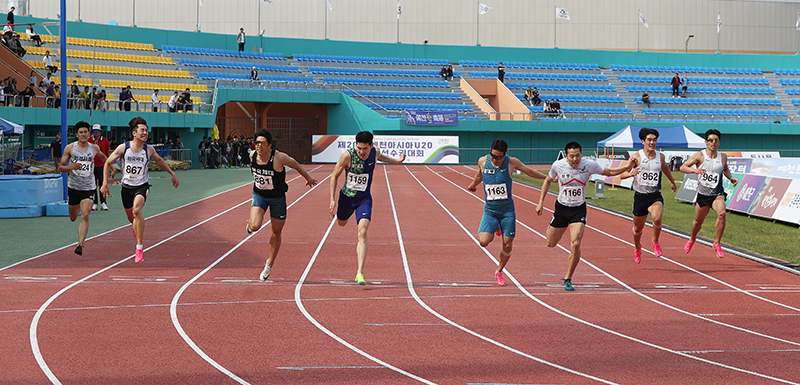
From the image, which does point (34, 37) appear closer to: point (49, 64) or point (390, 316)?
point (49, 64)

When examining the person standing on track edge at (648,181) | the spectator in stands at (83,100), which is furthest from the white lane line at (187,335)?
the spectator in stands at (83,100)

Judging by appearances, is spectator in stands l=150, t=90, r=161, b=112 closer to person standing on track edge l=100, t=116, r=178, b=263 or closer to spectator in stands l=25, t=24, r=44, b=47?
spectator in stands l=25, t=24, r=44, b=47

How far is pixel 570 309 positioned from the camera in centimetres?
785

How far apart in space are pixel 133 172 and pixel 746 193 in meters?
15.1

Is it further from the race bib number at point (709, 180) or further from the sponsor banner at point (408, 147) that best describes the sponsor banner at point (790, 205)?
the sponsor banner at point (408, 147)

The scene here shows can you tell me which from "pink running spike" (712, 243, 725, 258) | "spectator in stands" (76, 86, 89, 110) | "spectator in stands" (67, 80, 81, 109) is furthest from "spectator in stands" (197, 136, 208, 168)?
"pink running spike" (712, 243, 725, 258)

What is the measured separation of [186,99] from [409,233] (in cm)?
2686

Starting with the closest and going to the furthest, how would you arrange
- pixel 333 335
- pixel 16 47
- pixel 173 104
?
pixel 333 335, pixel 16 47, pixel 173 104

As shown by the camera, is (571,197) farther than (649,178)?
No

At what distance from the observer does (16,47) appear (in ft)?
117

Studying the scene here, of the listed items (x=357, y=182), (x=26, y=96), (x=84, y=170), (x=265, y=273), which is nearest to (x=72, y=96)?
(x=26, y=96)

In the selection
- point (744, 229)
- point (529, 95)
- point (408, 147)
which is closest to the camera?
point (744, 229)

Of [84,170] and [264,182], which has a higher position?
[84,170]

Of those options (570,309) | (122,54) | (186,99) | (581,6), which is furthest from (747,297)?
(581,6)
